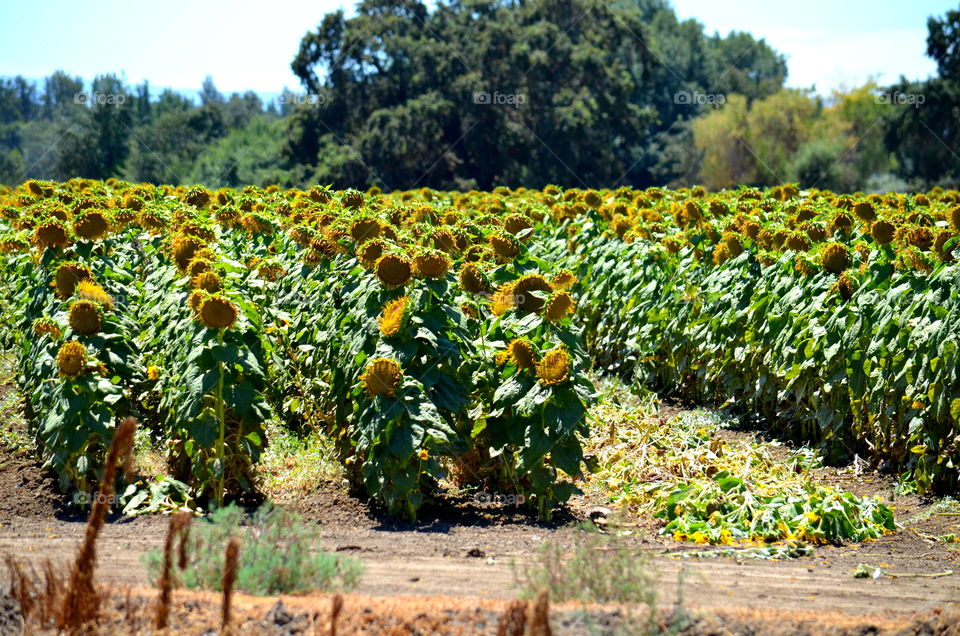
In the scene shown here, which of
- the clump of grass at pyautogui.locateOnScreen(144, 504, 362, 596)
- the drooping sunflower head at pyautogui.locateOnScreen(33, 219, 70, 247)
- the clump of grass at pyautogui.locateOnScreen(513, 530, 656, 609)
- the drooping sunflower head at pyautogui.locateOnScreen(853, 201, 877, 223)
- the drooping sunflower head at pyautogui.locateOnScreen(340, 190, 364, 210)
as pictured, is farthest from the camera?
the drooping sunflower head at pyautogui.locateOnScreen(340, 190, 364, 210)

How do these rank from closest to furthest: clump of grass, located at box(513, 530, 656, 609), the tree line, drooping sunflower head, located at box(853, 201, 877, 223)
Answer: clump of grass, located at box(513, 530, 656, 609)
drooping sunflower head, located at box(853, 201, 877, 223)
the tree line

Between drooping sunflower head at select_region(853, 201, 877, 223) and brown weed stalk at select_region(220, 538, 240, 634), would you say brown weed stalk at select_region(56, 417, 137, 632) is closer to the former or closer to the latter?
brown weed stalk at select_region(220, 538, 240, 634)

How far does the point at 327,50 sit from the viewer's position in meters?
43.1

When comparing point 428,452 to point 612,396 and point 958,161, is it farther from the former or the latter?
point 958,161

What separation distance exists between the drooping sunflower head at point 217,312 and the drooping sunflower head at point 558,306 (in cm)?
169

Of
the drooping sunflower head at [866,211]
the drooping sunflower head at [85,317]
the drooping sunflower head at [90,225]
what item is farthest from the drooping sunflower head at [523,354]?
the drooping sunflower head at [866,211]

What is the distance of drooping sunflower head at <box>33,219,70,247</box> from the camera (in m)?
6.57

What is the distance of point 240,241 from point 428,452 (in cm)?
370

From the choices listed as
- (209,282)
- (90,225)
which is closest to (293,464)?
(209,282)

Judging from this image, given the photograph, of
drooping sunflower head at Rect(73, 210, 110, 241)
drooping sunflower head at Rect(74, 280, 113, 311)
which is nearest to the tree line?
drooping sunflower head at Rect(73, 210, 110, 241)

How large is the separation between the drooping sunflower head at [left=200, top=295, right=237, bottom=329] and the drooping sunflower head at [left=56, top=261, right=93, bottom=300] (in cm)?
119

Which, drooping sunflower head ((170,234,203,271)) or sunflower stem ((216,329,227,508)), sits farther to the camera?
drooping sunflower head ((170,234,203,271))

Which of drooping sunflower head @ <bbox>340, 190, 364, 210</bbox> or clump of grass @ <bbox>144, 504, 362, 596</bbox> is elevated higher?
drooping sunflower head @ <bbox>340, 190, 364, 210</bbox>

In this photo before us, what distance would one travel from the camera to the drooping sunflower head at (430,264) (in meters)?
5.43
